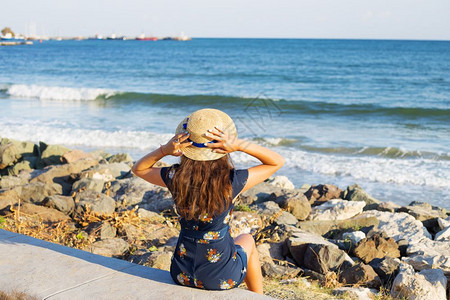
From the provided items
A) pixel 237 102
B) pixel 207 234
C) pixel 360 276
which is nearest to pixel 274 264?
pixel 360 276

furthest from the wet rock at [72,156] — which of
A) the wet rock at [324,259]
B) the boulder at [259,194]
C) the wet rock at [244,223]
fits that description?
the wet rock at [324,259]

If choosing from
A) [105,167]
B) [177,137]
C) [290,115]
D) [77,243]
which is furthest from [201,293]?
[290,115]

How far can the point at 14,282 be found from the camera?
291 cm

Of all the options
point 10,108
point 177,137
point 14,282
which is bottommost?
point 10,108

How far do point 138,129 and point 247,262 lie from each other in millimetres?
12120

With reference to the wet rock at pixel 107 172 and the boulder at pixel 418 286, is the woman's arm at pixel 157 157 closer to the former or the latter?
the boulder at pixel 418 286

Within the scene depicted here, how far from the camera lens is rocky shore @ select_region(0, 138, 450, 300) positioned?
428cm

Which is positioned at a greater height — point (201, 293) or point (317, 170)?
point (201, 293)

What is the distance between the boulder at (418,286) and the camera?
3.98 meters

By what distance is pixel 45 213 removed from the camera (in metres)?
5.41

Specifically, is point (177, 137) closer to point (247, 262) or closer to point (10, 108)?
point (247, 262)

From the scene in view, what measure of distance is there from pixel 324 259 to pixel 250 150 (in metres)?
1.95

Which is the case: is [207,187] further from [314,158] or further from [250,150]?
[314,158]

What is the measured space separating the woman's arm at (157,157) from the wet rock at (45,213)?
8.32ft
